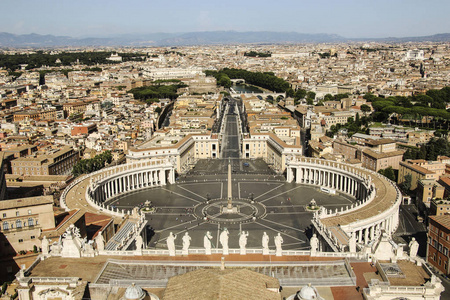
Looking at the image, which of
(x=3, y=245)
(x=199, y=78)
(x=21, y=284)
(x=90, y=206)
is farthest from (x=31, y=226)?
(x=199, y=78)

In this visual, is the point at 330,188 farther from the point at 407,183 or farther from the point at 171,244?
the point at 171,244

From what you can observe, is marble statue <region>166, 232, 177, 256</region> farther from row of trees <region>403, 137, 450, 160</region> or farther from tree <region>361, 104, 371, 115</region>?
tree <region>361, 104, 371, 115</region>

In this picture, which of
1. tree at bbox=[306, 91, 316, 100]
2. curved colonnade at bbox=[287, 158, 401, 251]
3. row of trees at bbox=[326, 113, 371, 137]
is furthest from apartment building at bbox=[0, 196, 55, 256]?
tree at bbox=[306, 91, 316, 100]

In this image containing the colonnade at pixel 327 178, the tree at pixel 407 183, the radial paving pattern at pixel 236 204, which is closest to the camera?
the radial paving pattern at pixel 236 204

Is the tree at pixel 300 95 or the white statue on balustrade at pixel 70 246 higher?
the white statue on balustrade at pixel 70 246

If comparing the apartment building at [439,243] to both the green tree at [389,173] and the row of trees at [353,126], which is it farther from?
the row of trees at [353,126]

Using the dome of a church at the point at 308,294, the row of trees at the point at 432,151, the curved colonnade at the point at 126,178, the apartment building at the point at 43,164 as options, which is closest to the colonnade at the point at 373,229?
the dome of a church at the point at 308,294

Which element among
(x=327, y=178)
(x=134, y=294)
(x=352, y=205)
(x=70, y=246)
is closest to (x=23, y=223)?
(x=70, y=246)
